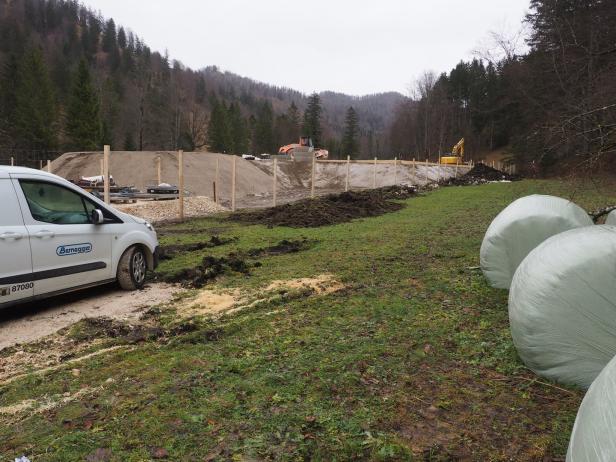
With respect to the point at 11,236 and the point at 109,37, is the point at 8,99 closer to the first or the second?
the point at 11,236

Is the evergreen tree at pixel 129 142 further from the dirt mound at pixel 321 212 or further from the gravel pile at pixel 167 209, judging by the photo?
the dirt mound at pixel 321 212

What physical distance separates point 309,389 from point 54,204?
14.7ft

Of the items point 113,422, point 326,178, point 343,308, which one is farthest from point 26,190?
point 326,178

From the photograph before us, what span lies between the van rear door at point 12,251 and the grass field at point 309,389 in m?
0.78

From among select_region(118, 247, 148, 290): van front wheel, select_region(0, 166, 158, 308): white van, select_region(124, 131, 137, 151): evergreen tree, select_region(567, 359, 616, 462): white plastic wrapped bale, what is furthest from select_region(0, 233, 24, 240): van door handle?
select_region(124, 131, 137, 151): evergreen tree

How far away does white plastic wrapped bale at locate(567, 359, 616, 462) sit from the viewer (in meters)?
1.91

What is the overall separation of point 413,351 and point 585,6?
128 feet

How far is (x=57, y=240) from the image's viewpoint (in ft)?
19.7

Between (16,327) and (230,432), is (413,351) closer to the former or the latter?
(230,432)

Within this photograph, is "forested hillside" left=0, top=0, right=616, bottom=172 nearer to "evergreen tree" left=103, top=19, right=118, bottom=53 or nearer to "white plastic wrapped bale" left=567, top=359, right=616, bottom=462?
"evergreen tree" left=103, top=19, right=118, bottom=53

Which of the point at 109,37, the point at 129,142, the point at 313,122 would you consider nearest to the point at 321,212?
the point at 129,142

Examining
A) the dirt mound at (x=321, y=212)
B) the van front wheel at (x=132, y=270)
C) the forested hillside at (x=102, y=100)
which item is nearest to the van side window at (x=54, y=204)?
the van front wheel at (x=132, y=270)

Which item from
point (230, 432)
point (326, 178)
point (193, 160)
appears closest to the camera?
point (230, 432)

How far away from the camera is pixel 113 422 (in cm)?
343
